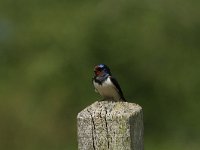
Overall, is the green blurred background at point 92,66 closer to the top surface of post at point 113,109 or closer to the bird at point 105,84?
the bird at point 105,84

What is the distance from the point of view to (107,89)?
4969 mm

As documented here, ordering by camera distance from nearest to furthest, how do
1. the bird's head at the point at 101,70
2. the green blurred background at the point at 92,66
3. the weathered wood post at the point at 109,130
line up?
the weathered wood post at the point at 109,130, the bird's head at the point at 101,70, the green blurred background at the point at 92,66

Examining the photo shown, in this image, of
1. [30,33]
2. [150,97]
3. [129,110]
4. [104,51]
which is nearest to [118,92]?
[129,110]

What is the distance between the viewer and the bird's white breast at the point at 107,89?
16.3ft

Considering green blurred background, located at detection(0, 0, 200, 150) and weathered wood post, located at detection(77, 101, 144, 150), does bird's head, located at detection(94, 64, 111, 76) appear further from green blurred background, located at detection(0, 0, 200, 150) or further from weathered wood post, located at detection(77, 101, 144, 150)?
green blurred background, located at detection(0, 0, 200, 150)

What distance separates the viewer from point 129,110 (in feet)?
7.62

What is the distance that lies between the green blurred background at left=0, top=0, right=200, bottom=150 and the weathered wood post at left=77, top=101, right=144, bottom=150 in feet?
18.4

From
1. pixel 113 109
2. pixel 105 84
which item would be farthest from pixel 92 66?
pixel 113 109

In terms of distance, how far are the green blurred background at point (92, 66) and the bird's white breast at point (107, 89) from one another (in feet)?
9.51

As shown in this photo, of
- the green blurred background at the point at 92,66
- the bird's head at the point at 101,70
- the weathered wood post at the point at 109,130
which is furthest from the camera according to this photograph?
the green blurred background at the point at 92,66

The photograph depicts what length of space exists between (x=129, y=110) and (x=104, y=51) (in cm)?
675

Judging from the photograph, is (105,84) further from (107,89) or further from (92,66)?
(92,66)

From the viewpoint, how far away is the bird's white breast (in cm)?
495

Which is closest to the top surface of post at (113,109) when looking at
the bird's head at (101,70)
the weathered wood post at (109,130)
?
the weathered wood post at (109,130)
